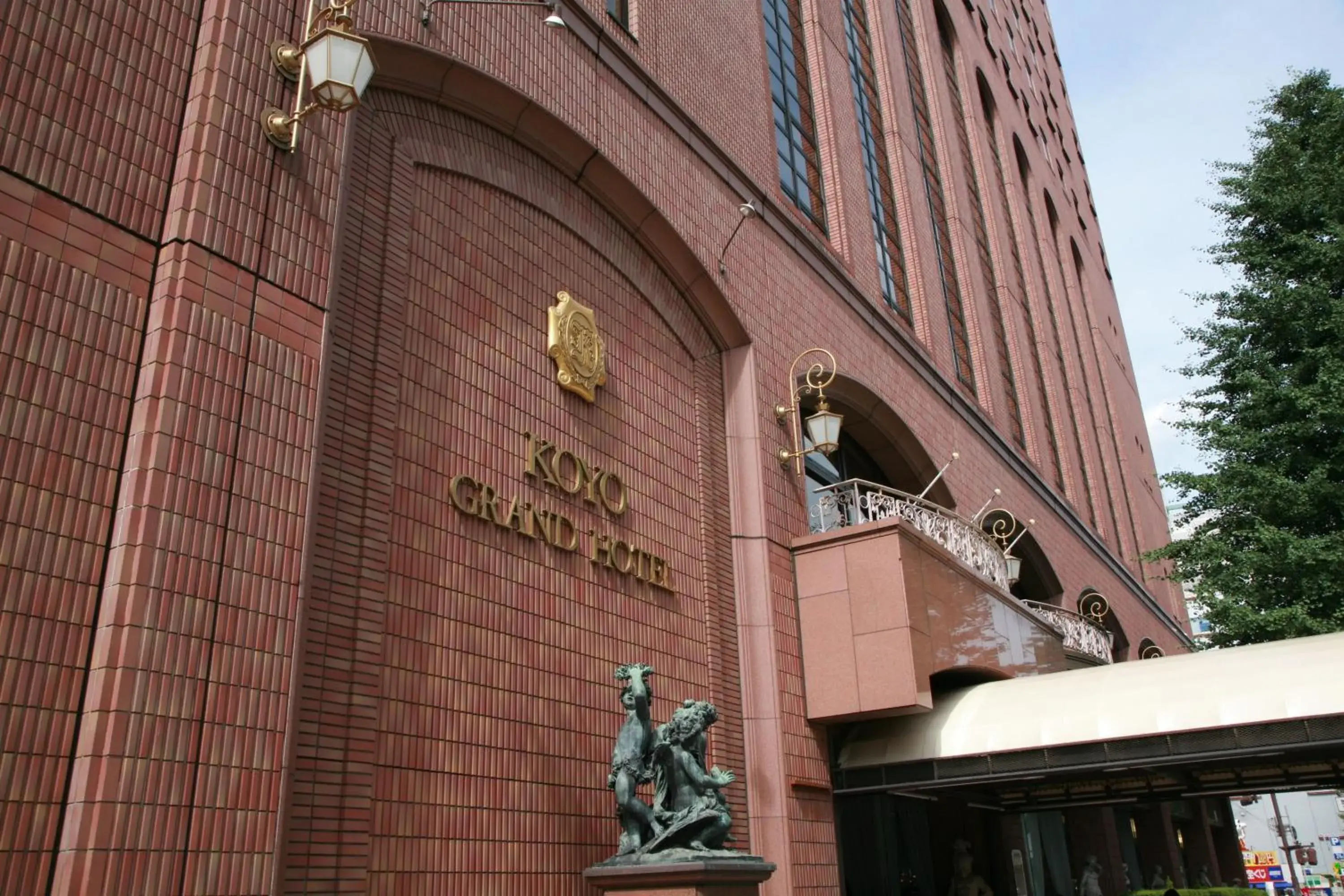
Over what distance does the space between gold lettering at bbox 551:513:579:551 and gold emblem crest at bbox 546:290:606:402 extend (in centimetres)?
127

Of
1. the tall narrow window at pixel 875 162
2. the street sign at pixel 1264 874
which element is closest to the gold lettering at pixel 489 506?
the tall narrow window at pixel 875 162

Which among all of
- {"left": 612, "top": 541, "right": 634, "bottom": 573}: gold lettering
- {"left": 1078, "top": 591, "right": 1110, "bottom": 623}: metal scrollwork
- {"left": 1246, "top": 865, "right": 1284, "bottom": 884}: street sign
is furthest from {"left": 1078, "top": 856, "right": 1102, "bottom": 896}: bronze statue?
{"left": 1246, "top": 865, "right": 1284, "bottom": 884}: street sign


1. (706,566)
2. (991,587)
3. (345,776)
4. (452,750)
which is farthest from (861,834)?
(345,776)

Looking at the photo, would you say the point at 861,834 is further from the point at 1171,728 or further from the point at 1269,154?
the point at 1269,154

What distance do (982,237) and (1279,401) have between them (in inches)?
386

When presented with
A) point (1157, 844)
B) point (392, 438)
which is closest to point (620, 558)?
point (392, 438)

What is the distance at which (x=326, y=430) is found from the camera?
25.0 feet

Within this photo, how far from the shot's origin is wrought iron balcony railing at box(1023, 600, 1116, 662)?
2086cm

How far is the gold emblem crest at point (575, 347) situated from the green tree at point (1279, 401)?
13.0 m

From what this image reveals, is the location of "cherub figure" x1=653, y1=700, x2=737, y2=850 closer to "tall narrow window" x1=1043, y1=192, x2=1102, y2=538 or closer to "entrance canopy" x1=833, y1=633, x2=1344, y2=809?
"entrance canopy" x1=833, y1=633, x2=1344, y2=809

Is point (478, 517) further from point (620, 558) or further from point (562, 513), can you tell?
point (620, 558)

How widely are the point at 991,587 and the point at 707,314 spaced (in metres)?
5.93

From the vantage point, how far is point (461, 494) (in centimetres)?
871

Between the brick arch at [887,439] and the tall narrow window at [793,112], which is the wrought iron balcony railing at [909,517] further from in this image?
the tall narrow window at [793,112]
